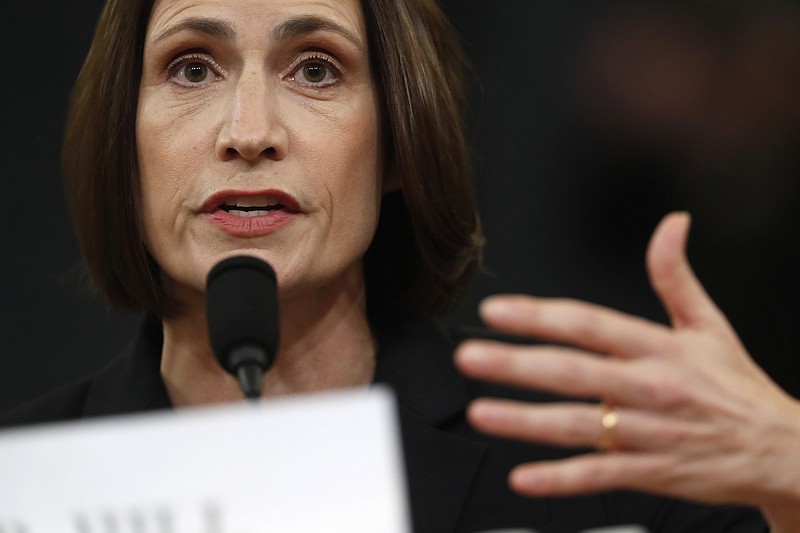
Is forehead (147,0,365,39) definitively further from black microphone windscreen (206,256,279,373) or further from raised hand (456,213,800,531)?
raised hand (456,213,800,531)

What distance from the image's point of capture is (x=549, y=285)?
243 centimetres

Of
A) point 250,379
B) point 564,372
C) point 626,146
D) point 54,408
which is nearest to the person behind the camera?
point 564,372

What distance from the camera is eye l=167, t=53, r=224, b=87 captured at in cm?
167

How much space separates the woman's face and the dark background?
2.48ft

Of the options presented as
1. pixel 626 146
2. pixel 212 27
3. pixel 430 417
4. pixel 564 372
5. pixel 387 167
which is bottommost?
pixel 430 417

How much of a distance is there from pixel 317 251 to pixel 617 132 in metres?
1.06

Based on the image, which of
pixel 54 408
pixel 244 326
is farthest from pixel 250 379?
pixel 54 408

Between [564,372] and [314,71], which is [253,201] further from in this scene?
[564,372]

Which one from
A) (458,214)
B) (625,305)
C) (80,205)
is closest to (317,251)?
(458,214)

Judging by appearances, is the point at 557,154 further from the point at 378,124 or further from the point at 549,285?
the point at 378,124

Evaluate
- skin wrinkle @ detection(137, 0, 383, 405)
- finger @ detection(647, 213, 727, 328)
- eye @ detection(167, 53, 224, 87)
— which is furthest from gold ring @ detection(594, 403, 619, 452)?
eye @ detection(167, 53, 224, 87)

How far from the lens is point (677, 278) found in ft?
3.45

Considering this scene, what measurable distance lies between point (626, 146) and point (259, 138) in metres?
1.15

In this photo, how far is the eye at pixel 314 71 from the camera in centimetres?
168
